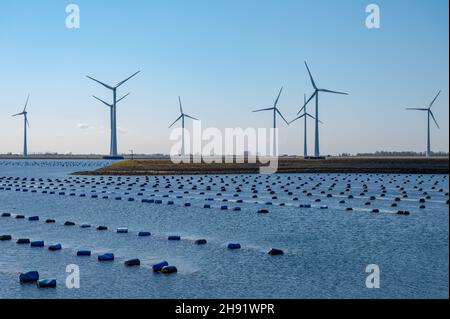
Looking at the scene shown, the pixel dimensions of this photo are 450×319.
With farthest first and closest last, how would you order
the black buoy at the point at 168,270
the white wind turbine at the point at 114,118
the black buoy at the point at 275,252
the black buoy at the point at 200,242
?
the white wind turbine at the point at 114,118
the black buoy at the point at 200,242
the black buoy at the point at 275,252
the black buoy at the point at 168,270

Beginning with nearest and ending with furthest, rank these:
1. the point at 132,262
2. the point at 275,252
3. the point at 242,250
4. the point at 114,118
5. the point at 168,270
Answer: the point at 168,270, the point at 132,262, the point at 275,252, the point at 242,250, the point at 114,118

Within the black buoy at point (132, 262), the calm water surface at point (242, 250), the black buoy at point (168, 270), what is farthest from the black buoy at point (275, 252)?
the black buoy at point (132, 262)

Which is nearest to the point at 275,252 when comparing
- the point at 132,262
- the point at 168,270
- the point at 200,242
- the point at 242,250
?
the point at 242,250

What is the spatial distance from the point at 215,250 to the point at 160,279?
5.57 metres

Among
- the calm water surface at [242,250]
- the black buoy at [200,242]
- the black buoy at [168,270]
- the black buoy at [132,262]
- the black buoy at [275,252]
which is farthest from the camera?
the black buoy at [200,242]

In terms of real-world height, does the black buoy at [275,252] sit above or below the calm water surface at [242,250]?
above

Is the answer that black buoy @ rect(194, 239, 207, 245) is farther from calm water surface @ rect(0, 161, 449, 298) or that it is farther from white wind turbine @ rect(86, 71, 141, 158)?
white wind turbine @ rect(86, 71, 141, 158)

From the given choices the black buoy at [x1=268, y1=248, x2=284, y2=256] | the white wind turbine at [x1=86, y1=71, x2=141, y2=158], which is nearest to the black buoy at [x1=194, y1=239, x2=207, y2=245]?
the black buoy at [x1=268, y1=248, x2=284, y2=256]

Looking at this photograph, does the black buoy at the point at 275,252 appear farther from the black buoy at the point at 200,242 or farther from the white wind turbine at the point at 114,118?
the white wind turbine at the point at 114,118

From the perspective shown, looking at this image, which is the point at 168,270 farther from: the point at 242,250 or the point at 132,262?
the point at 242,250

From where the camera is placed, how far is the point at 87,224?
32.2 m

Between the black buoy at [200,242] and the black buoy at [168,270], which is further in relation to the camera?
the black buoy at [200,242]

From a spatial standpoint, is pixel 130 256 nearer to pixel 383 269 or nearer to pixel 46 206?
pixel 383 269
